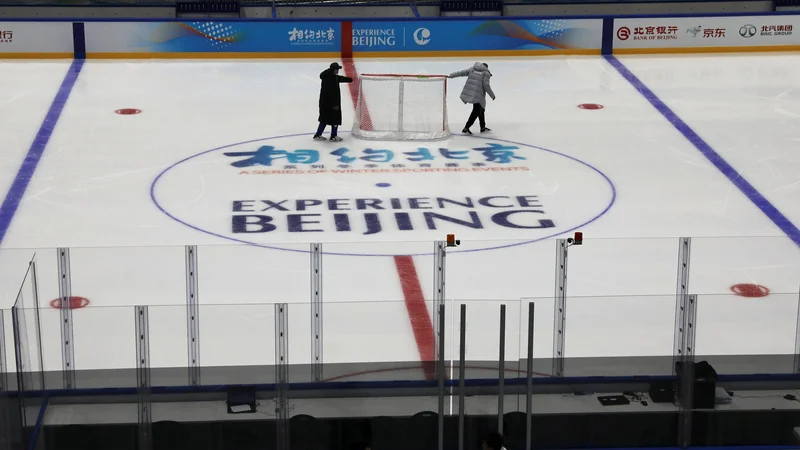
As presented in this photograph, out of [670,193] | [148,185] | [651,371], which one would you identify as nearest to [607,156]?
[670,193]

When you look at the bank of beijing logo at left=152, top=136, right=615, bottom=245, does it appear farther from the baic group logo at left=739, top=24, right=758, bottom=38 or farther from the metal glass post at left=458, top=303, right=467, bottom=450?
the baic group logo at left=739, top=24, right=758, bottom=38

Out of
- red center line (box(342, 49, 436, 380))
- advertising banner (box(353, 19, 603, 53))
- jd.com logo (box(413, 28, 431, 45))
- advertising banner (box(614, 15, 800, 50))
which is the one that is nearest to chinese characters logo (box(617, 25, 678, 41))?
advertising banner (box(614, 15, 800, 50))

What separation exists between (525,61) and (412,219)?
8.16m

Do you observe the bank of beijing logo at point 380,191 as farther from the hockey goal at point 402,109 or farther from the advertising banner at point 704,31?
the advertising banner at point 704,31

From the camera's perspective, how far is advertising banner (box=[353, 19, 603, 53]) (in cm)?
1952

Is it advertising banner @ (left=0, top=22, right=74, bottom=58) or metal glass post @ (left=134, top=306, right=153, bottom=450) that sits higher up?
advertising banner @ (left=0, top=22, right=74, bottom=58)

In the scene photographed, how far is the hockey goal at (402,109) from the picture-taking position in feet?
49.0

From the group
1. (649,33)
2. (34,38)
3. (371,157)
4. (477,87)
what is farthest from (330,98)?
(649,33)

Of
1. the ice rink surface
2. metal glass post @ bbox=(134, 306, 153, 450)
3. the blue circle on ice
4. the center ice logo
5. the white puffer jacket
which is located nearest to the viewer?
metal glass post @ bbox=(134, 306, 153, 450)

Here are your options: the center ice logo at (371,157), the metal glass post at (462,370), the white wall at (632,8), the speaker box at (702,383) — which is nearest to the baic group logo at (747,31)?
the white wall at (632,8)

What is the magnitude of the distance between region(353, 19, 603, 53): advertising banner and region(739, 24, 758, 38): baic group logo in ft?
7.27

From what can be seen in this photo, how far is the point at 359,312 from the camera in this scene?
21.4ft

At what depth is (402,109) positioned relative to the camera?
14984mm

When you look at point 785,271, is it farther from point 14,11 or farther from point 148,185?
point 14,11
